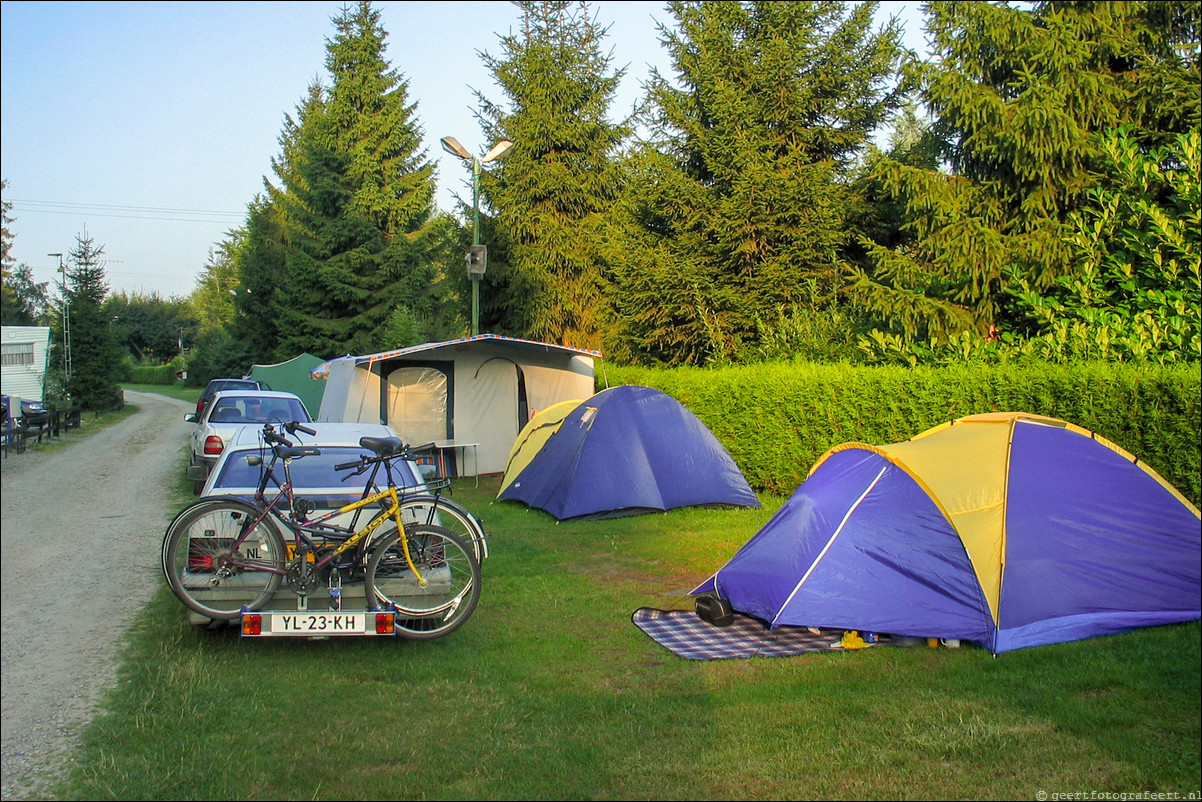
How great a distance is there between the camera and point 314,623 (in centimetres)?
544

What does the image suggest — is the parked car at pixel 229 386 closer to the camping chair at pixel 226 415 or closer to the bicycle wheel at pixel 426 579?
the camping chair at pixel 226 415

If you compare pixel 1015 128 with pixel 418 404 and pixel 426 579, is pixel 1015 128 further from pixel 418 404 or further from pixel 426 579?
pixel 418 404

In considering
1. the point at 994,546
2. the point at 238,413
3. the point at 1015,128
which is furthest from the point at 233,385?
the point at 994,546

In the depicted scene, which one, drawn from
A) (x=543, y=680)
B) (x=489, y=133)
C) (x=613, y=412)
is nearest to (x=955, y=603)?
(x=543, y=680)

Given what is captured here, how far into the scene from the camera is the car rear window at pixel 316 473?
22.0ft

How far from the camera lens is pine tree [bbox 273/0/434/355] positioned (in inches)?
1287

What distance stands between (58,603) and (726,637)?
14.8ft

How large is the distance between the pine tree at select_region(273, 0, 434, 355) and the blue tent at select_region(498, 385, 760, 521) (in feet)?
70.8

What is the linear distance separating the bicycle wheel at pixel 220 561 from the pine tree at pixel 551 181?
18810 millimetres

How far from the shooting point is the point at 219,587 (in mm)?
5652

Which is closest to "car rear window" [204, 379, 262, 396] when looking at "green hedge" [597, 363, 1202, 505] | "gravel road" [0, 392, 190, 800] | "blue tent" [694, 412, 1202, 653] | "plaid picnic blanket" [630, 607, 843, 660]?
"gravel road" [0, 392, 190, 800]

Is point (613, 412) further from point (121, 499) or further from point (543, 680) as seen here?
point (121, 499)

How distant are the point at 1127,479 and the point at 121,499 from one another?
42.0ft

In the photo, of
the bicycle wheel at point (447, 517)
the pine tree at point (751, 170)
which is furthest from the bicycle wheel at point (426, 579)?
the pine tree at point (751, 170)
